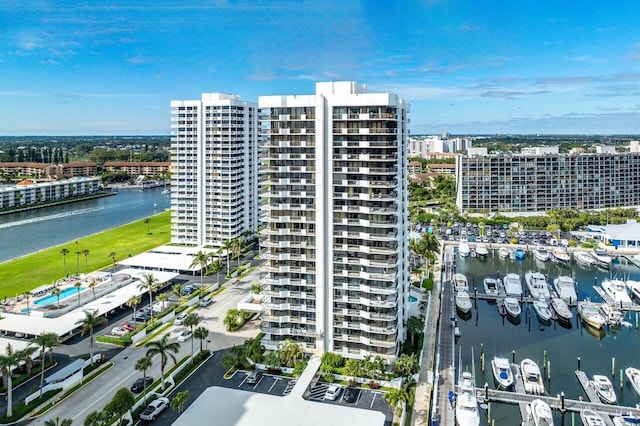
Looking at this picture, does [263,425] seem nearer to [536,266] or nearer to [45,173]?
[536,266]

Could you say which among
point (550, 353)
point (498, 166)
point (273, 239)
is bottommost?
point (550, 353)

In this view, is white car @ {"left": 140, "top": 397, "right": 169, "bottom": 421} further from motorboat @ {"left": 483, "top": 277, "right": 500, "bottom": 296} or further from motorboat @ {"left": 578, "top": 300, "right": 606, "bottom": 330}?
motorboat @ {"left": 578, "top": 300, "right": 606, "bottom": 330}

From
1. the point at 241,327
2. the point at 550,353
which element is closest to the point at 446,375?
the point at 550,353

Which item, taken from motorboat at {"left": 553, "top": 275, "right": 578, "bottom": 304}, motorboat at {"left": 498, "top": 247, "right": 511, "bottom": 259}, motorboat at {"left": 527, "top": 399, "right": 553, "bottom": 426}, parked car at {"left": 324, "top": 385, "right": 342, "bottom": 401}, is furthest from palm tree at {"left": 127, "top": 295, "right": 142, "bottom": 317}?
motorboat at {"left": 498, "top": 247, "right": 511, "bottom": 259}

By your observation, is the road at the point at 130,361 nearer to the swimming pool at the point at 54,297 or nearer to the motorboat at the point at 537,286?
the swimming pool at the point at 54,297

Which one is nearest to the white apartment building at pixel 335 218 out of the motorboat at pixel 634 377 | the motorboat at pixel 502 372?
the motorboat at pixel 502 372

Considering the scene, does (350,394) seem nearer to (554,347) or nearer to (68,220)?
(554,347)

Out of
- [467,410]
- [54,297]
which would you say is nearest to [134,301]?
[54,297]
